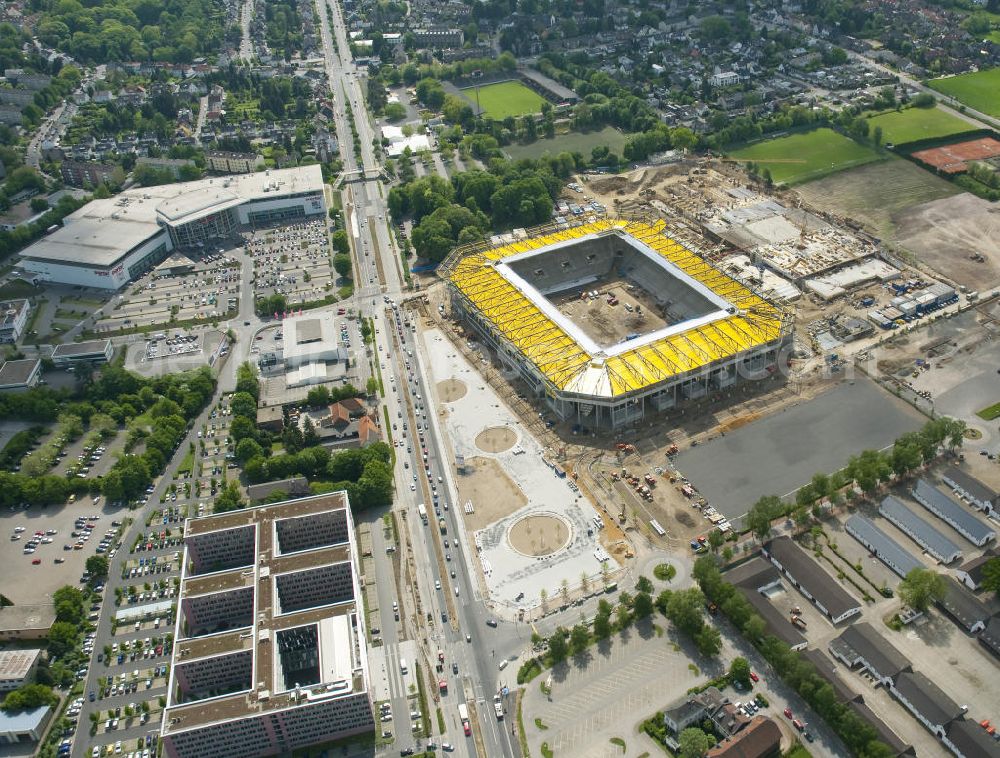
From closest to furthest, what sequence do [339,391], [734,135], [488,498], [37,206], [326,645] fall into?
[326,645]
[488,498]
[339,391]
[37,206]
[734,135]

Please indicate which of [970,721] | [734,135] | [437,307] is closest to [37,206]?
[437,307]

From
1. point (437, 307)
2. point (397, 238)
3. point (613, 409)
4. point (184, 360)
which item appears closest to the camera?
point (613, 409)

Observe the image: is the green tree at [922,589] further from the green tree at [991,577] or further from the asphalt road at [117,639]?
the asphalt road at [117,639]

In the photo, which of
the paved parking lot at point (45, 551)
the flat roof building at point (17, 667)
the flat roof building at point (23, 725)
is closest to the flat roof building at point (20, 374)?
the paved parking lot at point (45, 551)

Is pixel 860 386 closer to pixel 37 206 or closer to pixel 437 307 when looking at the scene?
pixel 437 307

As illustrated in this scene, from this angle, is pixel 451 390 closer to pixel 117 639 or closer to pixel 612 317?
pixel 612 317

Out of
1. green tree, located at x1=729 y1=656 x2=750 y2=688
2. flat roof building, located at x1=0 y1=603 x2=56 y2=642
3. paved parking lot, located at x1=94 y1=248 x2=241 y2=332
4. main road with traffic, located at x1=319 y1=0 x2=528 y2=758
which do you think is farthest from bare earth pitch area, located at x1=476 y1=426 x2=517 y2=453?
paved parking lot, located at x1=94 y1=248 x2=241 y2=332

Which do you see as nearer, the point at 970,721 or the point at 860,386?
the point at 970,721
